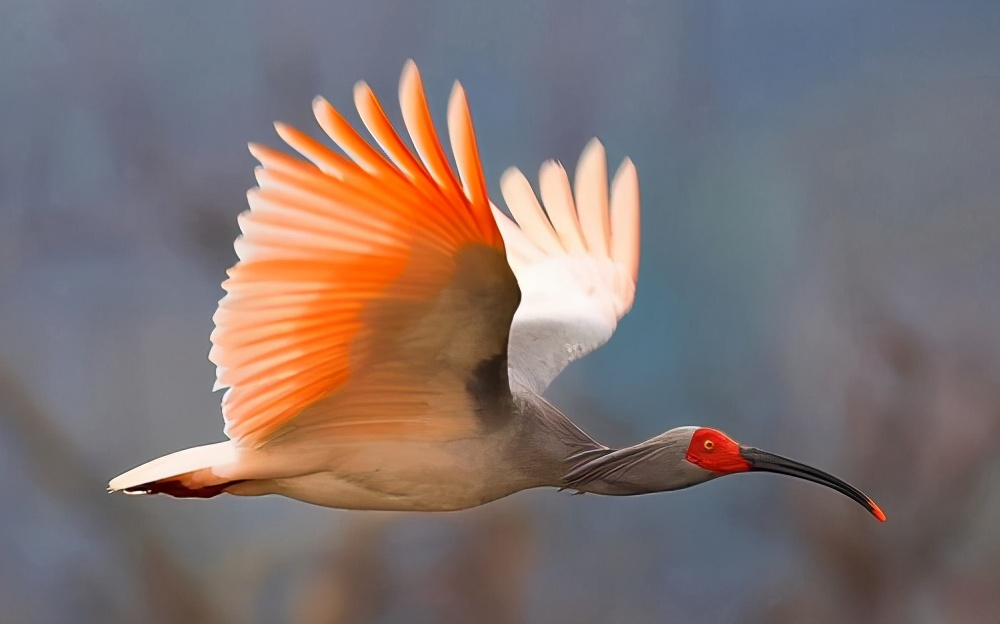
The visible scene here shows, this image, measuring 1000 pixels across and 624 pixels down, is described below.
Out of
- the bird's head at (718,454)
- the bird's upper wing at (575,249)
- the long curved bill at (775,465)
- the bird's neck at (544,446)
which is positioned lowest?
the long curved bill at (775,465)

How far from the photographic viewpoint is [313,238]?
77cm

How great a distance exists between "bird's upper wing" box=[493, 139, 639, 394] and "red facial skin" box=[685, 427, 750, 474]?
0.24m

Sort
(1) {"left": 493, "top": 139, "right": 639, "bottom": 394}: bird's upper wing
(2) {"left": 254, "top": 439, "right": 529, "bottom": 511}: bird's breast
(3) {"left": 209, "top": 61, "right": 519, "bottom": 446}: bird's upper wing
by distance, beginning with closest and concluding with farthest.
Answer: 1. (3) {"left": 209, "top": 61, "right": 519, "bottom": 446}: bird's upper wing
2. (2) {"left": 254, "top": 439, "right": 529, "bottom": 511}: bird's breast
3. (1) {"left": 493, "top": 139, "right": 639, "bottom": 394}: bird's upper wing

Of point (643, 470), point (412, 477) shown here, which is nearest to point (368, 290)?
point (412, 477)

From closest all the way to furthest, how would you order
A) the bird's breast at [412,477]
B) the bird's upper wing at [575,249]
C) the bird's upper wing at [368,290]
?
the bird's upper wing at [368,290] → the bird's breast at [412,477] → the bird's upper wing at [575,249]

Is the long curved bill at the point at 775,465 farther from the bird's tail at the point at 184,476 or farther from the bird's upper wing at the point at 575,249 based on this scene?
the bird's tail at the point at 184,476

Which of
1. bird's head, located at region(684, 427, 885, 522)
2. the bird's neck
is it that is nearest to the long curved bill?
bird's head, located at region(684, 427, 885, 522)

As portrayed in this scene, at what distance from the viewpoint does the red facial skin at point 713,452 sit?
0.94m

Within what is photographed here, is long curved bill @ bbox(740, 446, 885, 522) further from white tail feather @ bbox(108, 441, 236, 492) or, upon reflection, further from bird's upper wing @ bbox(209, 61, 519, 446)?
white tail feather @ bbox(108, 441, 236, 492)

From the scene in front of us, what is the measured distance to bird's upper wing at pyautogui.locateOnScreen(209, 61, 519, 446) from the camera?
722 millimetres

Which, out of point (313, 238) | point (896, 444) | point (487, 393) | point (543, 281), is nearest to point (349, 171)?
point (313, 238)

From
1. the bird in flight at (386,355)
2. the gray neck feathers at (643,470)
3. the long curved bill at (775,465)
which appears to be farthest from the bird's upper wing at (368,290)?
the long curved bill at (775,465)

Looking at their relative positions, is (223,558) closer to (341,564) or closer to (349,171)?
(341,564)

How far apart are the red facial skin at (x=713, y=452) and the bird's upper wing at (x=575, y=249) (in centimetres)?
24
